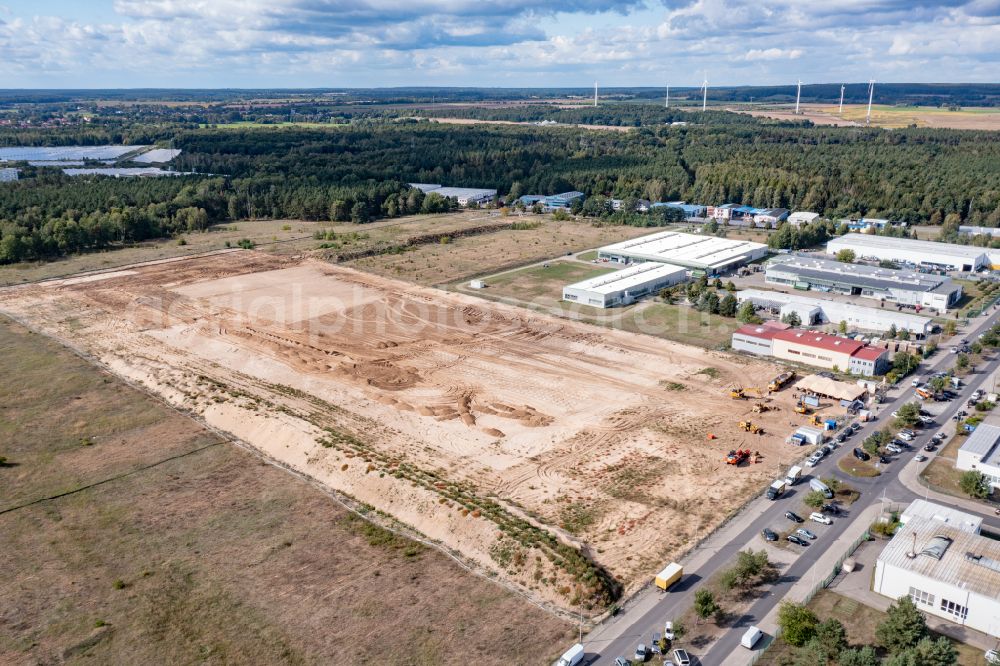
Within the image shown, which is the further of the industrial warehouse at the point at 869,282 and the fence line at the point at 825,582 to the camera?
the industrial warehouse at the point at 869,282

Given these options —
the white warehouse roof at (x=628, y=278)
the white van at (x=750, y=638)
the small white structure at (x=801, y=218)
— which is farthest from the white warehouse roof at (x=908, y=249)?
the white van at (x=750, y=638)

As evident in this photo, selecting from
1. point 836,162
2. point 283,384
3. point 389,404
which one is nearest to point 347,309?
point 283,384

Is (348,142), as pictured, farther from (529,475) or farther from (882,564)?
(882,564)

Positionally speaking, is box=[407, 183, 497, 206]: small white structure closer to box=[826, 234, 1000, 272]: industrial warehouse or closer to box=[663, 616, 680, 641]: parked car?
box=[826, 234, 1000, 272]: industrial warehouse

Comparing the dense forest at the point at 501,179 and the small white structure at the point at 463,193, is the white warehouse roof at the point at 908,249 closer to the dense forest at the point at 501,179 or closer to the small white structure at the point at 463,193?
the dense forest at the point at 501,179

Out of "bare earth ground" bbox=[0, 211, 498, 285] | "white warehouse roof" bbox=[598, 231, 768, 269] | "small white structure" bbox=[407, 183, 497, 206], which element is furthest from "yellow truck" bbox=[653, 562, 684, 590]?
"small white structure" bbox=[407, 183, 497, 206]

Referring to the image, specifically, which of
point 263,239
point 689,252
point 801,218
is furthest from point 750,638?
point 801,218

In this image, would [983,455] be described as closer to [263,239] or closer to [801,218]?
[801,218]

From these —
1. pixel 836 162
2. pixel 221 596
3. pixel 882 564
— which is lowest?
pixel 221 596
